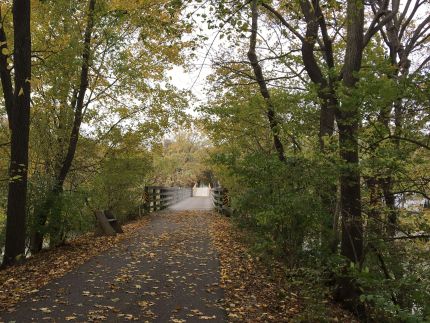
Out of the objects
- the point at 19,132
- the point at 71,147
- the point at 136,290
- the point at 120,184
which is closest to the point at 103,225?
the point at 71,147

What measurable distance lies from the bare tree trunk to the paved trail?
161 centimetres

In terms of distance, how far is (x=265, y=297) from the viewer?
19.2 ft

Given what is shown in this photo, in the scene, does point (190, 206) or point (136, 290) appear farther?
→ point (190, 206)

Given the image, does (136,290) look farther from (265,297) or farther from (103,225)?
(103,225)

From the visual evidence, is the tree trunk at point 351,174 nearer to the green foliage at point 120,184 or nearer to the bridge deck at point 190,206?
the green foliage at point 120,184

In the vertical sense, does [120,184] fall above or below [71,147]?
below

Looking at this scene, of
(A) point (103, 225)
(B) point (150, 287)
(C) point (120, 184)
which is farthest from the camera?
(C) point (120, 184)

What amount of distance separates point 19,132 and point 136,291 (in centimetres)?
383

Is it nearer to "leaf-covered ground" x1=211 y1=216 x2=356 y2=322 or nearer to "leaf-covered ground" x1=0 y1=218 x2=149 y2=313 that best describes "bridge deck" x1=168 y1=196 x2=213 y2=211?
"leaf-covered ground" x1=0 y1=218 x2=149 y2=313

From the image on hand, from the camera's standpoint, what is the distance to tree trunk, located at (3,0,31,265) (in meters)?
7.32

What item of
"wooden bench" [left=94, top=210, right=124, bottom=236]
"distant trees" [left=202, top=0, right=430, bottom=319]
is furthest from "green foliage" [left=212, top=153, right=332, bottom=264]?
"wooden bench" [left=94, top=210, right=124, bottom=236]

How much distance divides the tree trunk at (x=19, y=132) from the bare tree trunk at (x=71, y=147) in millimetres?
879

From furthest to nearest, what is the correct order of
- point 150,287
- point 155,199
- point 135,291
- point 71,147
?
point 155,199, point 71,147, point 150,287, point 135,291

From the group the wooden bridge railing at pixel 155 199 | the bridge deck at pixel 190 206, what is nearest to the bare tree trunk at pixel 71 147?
the wooden bridge railing at pixel 155 199
